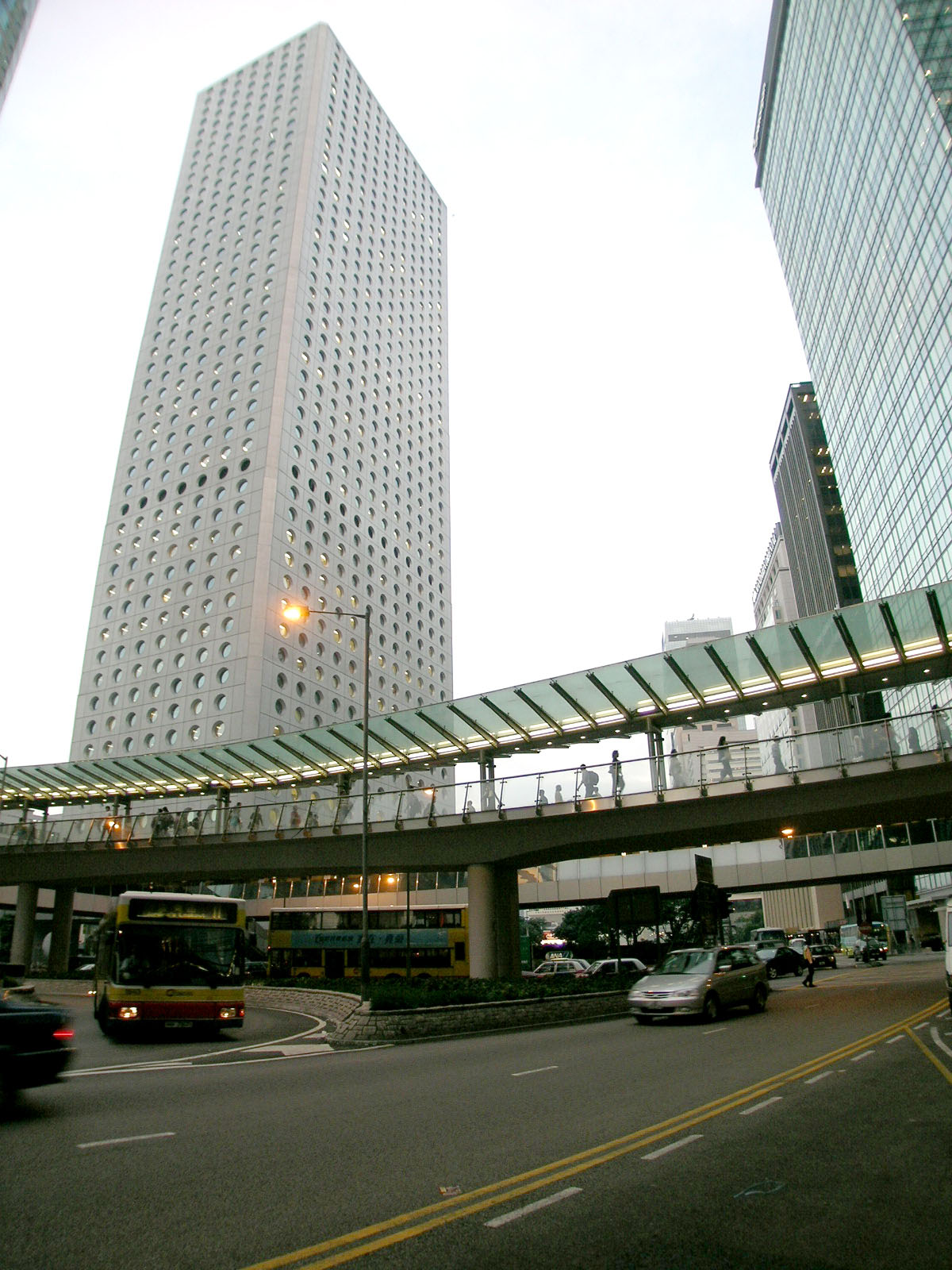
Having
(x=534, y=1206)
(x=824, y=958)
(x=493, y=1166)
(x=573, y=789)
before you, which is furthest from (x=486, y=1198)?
(x=824, y=958)

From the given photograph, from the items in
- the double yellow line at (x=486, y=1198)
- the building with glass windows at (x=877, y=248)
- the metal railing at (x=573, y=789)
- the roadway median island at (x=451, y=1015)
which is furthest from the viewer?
the building with glass windows at (x=877, y=248)

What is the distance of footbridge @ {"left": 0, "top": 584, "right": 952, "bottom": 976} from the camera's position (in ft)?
74.7

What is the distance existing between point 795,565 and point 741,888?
325 feet

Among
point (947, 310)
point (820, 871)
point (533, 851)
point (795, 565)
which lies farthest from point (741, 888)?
point (795, 565)

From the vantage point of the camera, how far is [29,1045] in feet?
25.5

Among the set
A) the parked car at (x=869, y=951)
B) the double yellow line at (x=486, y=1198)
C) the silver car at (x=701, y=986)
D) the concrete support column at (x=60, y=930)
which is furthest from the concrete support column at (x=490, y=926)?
the parked car at (x=869, y=951)

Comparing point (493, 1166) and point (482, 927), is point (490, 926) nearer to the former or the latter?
point (482, 927)

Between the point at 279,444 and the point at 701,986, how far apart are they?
68266 mm

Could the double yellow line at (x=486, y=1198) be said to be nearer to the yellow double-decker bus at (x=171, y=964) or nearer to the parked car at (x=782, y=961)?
the yellow double-decker bus at (x=171, y=964)

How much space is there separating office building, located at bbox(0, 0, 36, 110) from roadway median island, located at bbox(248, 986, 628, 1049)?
266ft

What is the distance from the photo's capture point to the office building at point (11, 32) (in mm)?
66438

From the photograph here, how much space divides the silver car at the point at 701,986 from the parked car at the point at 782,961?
22.0 meters

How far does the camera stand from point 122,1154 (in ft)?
20.6

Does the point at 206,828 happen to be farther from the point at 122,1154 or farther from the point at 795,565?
the point at 795,565
